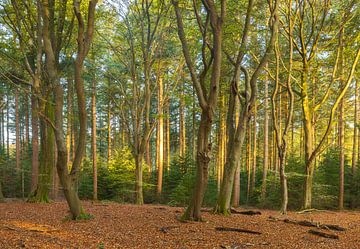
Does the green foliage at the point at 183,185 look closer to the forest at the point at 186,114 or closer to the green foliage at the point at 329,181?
the forest at the point at 186,114

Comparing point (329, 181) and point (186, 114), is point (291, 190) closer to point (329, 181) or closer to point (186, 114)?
point (329, 181)

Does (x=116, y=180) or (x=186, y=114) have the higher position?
(x=186, y=114)

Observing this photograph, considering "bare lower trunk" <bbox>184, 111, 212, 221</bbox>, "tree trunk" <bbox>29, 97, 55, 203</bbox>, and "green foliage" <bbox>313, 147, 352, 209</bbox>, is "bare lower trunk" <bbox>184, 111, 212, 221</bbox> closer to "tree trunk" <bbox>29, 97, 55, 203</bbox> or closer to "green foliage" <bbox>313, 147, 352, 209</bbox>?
"tree trunk" <bbox>29, 97, 55, 203</bbox>

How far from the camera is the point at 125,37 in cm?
1540

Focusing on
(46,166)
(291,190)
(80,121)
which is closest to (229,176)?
(80,121)

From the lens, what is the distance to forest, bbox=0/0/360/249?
7.40 metres

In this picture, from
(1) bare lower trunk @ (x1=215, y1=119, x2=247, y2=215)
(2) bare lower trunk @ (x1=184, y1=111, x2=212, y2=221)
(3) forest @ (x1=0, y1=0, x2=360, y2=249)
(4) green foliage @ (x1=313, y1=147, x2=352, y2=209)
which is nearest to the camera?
(3) forest @ (x1=0, y1=0, x2=360, y2=249)

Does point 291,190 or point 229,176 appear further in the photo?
point 291,190

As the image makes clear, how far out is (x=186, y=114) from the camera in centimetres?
2712

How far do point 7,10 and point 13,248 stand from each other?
1086 centimetres

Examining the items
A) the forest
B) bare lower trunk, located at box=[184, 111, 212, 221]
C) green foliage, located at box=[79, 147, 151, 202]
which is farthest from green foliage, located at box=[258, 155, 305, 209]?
bare lower trunk, located at box=[184, 111, 212, 221]

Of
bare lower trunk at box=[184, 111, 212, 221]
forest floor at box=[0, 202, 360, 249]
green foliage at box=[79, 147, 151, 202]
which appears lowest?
green foliage at box=[79, 147, 151, 202]

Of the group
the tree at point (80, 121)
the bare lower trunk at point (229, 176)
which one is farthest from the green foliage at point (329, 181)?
the tree at point (80, 121)

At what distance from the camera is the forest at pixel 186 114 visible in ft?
24.3
